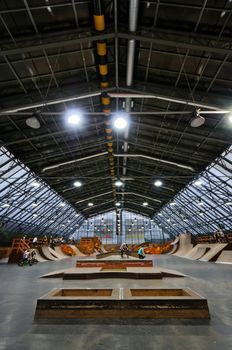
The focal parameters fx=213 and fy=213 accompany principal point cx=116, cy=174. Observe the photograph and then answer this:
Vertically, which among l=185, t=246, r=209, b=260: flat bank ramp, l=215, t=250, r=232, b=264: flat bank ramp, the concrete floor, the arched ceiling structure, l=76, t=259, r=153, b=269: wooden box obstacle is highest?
the arched ceiling structure

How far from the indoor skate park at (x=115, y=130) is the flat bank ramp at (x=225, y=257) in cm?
13

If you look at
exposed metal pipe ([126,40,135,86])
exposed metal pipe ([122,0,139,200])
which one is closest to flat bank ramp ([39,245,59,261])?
exposed metal pipe ([122,0,139,200])

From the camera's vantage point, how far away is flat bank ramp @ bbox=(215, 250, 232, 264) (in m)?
18.6

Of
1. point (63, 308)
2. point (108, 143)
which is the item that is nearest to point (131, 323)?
point (63, 308)

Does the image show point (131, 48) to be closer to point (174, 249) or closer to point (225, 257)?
point (225, 257)

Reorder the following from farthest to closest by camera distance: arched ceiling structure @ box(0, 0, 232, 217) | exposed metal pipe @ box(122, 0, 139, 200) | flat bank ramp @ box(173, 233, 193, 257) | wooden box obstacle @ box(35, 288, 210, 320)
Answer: flat bank ramp @ box(173, 233, 193, 257), arched ceiling structure @ box(0, 0, 232, 217), exposed metal pipe @ box(122, 0, 139, 200), wooden box obstacle @ box(35, 288, 210, 320)

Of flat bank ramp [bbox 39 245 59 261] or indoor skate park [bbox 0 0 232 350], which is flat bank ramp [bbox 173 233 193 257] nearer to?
indoor skate park [bbox 0 0 232 350]

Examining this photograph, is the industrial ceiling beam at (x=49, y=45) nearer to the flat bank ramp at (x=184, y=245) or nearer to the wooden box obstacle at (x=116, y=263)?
the wooden box obstacle at (x=116, y=263)

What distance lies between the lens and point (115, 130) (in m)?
17.6

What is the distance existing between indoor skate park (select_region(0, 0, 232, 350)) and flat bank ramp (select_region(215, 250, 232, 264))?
135 millimetres

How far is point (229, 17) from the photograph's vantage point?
26.5 ft

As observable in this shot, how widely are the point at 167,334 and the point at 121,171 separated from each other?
24.4 metres

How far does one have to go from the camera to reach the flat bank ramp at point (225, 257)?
61.0 feet

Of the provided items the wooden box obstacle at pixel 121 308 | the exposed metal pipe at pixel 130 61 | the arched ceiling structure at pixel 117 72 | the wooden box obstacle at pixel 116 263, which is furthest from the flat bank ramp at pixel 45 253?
the wooden box obstacle at pixel 121 308
